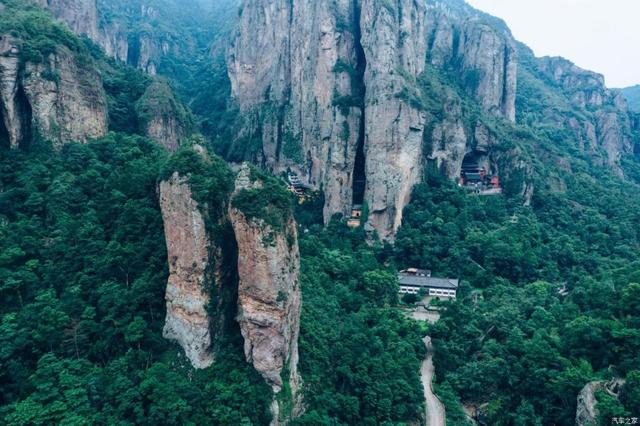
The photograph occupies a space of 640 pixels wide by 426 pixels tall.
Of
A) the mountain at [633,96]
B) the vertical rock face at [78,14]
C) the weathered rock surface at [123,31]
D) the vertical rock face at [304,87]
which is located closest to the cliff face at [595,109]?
the mountain at [633,96]

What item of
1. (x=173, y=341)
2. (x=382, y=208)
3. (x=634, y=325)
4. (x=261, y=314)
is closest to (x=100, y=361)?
(x=173, y=341)

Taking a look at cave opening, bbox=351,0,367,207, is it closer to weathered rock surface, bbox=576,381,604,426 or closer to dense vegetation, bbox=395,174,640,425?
dense vegetation, bbox=395,174,640,425

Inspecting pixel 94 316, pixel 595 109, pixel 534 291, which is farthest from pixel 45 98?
pixel 595 109

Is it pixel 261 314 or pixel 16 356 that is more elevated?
pixel 261 314

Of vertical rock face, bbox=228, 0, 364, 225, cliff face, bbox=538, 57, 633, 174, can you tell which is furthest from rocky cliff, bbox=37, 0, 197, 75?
cliff face, bbox=538, 57, 633, 174

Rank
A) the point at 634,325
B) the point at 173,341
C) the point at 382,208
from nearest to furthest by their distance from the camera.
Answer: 1. the point at 173,341
2. the point at 634,325
3. the point at 382,208

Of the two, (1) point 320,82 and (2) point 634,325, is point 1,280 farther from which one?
(1) point 320,82

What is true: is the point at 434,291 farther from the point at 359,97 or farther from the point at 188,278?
the point at 188,278
